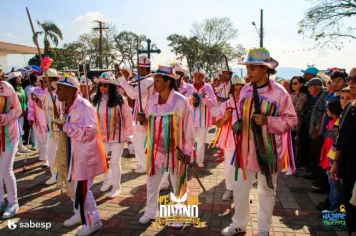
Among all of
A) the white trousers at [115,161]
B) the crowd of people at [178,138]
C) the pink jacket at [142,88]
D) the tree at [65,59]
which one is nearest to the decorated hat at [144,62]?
the pink jacket at [142,88]

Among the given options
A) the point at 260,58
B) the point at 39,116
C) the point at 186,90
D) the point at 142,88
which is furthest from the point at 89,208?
the point at 186,90

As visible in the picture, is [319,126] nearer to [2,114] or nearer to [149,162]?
[149,162]

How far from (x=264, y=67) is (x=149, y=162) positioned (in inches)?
72.4

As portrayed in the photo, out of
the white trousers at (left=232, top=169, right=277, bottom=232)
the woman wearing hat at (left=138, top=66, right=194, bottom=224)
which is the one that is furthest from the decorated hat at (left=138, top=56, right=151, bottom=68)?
the white trousers at (left=232, top=169, right=277, bottom=232)

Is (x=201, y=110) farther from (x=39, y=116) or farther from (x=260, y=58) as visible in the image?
(x=260, y=58)

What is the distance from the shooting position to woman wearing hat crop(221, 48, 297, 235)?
11.6 feet

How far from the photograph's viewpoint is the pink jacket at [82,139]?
3.75m

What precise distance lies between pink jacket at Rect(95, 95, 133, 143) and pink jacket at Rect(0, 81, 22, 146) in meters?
1.29

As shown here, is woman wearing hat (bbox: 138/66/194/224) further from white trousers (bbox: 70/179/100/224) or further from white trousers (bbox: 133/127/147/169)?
white trousers (bbox: 133/127/147/169)

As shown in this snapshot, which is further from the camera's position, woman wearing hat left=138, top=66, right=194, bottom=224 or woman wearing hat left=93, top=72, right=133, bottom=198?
woman wearing hat left=93, top=72, right=133, bottom=198

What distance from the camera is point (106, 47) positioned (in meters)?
50.0

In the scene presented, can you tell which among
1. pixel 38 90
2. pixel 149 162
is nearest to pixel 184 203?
pixel 149 162

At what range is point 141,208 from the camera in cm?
493

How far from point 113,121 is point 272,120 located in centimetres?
281
